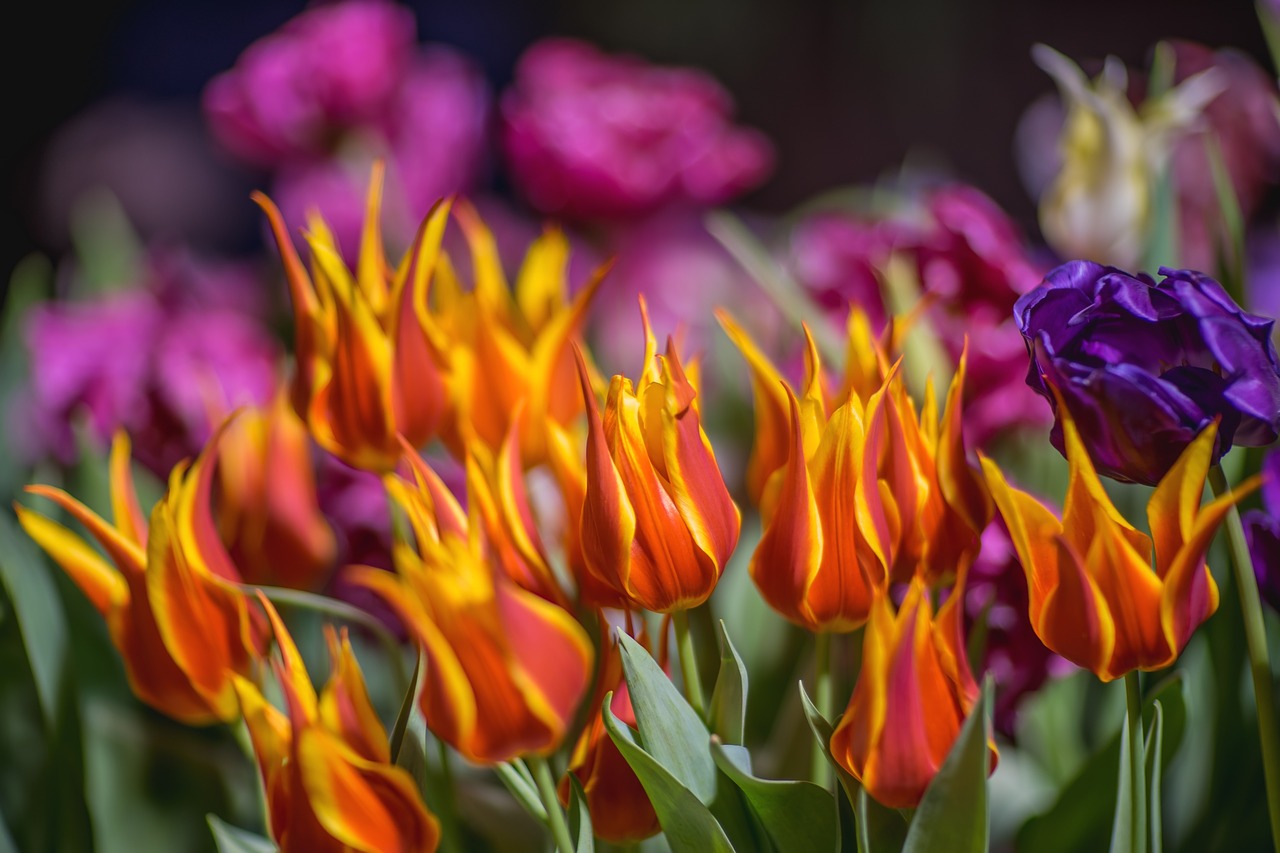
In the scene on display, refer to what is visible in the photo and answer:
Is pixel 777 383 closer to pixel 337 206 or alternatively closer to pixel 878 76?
pixel 337 206

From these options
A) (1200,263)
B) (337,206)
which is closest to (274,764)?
(337,206)

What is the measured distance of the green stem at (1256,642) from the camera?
0.71 ft

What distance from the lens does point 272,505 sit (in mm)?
306

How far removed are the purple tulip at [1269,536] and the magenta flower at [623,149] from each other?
0.35 meters

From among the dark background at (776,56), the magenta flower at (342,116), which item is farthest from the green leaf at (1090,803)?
the dark background at (776,56)

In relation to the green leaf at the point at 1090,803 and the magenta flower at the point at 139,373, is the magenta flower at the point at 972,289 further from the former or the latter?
the magenta flower at the point at 139,373

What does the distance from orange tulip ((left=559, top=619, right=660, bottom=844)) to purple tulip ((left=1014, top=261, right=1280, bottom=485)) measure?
105 mm

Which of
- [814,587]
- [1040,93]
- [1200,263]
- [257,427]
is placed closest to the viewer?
[814,587]

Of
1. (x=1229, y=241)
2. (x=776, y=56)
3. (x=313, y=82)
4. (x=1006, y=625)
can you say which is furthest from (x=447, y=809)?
(x=776, y=56)

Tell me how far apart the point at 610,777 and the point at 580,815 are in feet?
0.03

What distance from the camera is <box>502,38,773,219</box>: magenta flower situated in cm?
54

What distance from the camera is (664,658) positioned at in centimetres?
24

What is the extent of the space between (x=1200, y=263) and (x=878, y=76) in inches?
58.7

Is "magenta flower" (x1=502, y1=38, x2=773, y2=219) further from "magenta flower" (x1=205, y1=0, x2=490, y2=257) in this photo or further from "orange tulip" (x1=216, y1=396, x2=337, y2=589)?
"orange tulip" (x1=216, y1=396, x2=337, y2=589)
